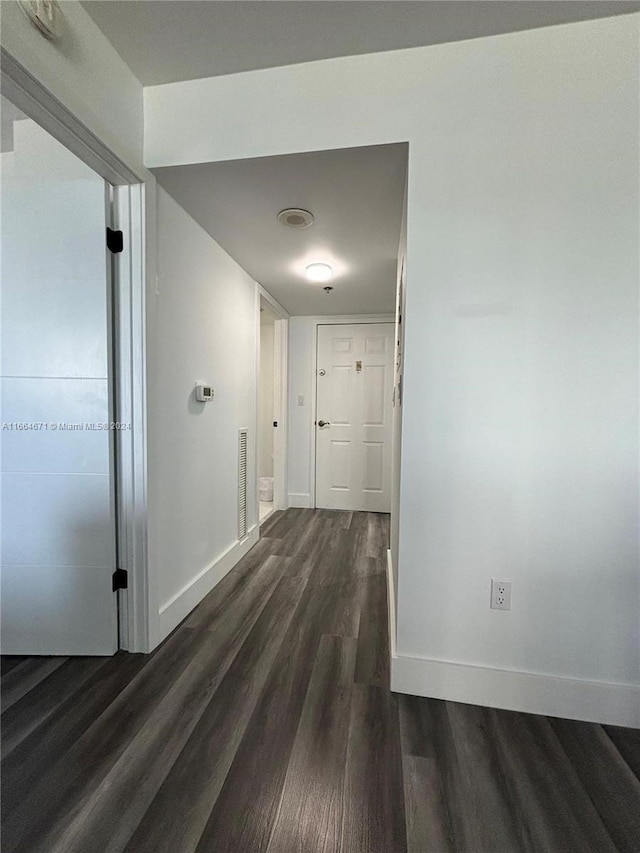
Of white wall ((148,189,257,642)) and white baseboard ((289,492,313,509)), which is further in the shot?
white baseboard ((289,492,313,509))

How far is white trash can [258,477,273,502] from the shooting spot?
4501 mm

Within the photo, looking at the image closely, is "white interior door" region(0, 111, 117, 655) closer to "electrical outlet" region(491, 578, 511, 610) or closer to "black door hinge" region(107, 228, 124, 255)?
"black door hinge" region(107, 228, 124, 255)

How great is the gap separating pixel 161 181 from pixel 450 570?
2.00 m

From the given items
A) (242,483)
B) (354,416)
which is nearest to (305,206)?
(242,483)

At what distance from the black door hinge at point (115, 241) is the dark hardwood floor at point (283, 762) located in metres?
1.69

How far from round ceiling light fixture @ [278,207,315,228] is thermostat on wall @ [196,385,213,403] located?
96 centimetres

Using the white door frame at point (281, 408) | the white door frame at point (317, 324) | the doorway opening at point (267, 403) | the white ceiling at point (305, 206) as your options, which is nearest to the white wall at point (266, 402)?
the doorway opening at point (267, 403)

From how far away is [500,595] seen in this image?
1277mm

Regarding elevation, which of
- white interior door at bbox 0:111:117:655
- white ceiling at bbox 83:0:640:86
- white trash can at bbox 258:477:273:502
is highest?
white ceiling at bbox 83:0:640:86

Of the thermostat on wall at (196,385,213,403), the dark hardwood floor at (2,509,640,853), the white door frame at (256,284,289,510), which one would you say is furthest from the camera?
the white door frame at (256,284,289,510)

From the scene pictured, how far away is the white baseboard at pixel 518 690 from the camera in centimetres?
122

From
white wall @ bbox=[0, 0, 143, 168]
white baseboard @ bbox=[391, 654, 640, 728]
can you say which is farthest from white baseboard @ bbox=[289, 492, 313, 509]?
white wall @ bbox=[0, 0, 143, 168]

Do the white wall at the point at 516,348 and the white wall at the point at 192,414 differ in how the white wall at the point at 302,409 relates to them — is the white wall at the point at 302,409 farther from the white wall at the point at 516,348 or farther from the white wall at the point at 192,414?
the white wall at the point at 516,348

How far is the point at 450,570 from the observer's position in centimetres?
130
